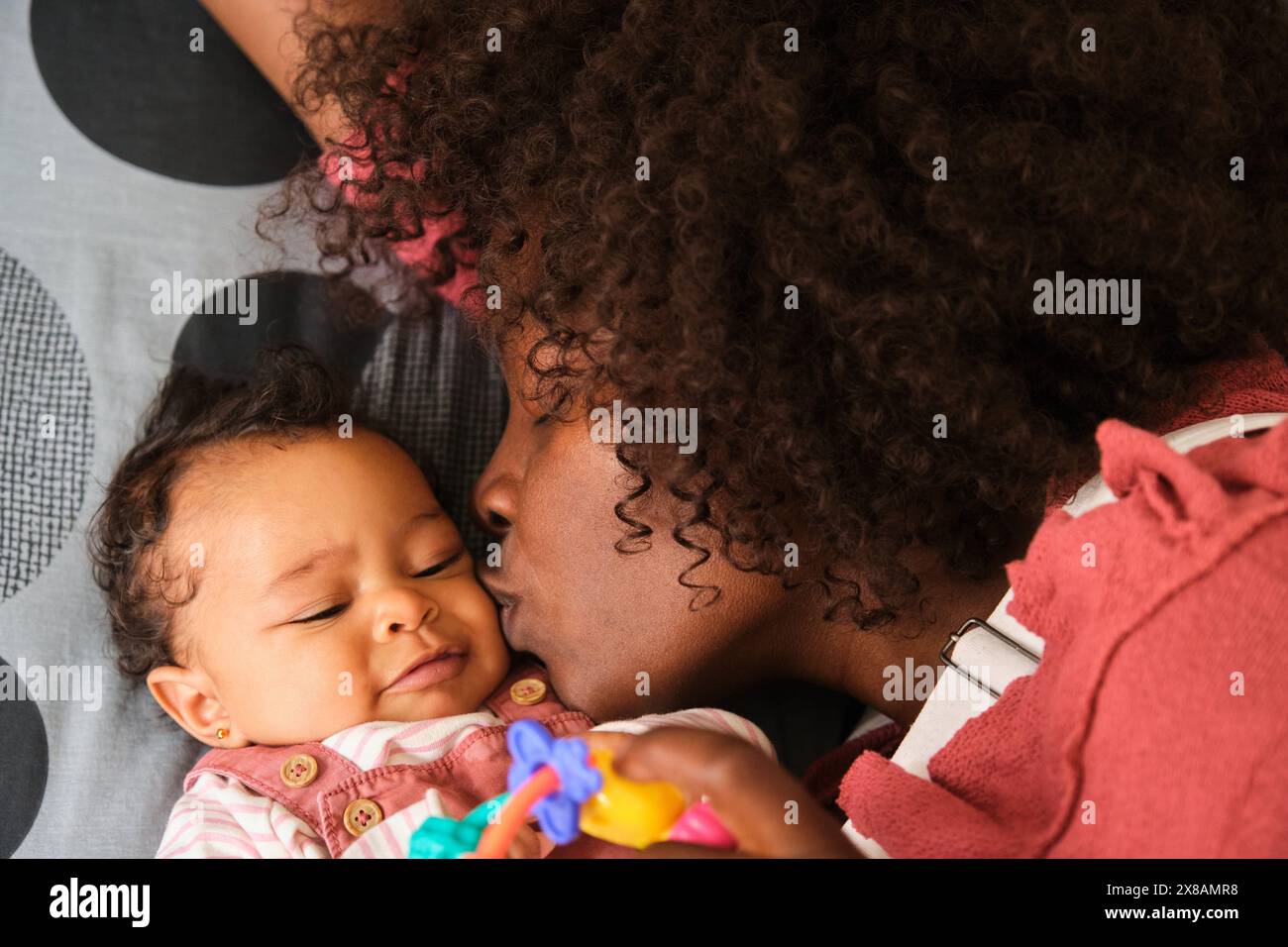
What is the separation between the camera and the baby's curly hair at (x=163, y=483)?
1120mm

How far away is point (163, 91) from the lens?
1392 mm

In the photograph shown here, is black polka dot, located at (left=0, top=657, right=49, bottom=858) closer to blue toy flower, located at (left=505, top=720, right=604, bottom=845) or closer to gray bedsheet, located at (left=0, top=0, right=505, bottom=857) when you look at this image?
gray bedsheet, located at (left=0, top=0, right=505, bottom=857)

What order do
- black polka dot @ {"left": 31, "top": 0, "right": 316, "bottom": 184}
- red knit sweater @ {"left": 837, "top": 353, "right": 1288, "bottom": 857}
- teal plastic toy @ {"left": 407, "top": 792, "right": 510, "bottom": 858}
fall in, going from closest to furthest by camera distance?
red knit sweater @ {"left": 837, "top": 353, "right": 1288, "bottom": 857} → teal plastic toy @ {"left": 407, "top": 792, "right": 510, "bottom": 858} → black polka dot @ {"left": 31, "top": 0, "right": 316, "bottom": 184}

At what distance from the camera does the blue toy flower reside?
0.68m

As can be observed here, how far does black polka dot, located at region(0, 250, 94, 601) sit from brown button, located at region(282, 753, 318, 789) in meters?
0.38

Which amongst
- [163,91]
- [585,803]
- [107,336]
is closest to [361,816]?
[585,803]

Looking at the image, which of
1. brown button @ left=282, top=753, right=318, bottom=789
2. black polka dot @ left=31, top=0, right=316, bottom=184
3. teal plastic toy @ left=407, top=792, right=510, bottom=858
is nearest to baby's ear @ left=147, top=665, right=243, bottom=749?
brown button @ left=282, top=753, right=318, bottom=789

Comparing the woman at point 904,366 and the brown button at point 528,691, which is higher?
the woman at point 904,366

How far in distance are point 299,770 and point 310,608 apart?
0.15m

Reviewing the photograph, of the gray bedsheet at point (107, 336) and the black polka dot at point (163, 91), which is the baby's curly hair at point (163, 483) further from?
the black polka dot at point (163, 91)

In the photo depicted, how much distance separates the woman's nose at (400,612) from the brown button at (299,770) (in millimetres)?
131

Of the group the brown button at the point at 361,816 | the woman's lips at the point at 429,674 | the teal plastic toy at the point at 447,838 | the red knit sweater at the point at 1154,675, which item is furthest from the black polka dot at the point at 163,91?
the red knit sweater at the point at 1154,675

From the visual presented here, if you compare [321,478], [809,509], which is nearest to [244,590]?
[321,478]

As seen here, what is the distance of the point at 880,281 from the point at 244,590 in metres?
0.67
